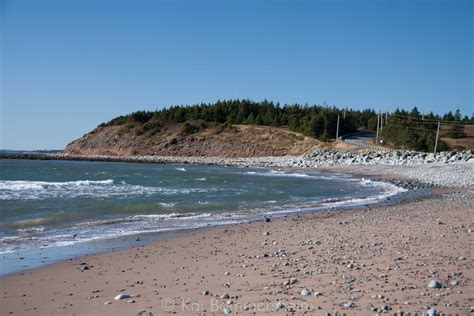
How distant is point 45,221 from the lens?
1480cm

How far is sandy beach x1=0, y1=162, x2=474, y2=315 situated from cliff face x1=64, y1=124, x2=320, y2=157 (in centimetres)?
6543

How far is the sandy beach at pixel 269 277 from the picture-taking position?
19.7 feet

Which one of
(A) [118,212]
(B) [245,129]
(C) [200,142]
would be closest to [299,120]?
(B) [245,129]

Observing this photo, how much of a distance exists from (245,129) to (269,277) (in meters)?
84.1

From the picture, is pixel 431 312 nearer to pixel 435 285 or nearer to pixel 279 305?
pixel 435 285

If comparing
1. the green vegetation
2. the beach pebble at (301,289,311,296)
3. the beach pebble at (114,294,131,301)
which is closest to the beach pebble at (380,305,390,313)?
the beach pebble at (301,289,311,296)

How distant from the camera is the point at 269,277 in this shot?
7445 millimetres

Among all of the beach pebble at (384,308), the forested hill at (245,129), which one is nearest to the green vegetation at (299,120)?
the forested hill at (245,129)

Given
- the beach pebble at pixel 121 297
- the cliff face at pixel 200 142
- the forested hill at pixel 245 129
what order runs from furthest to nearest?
the cliff face at pixel 200 142 → the forested hill at pixel 245 129 → the beach pebble at pixel 121 297

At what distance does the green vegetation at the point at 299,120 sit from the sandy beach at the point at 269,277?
60.0m

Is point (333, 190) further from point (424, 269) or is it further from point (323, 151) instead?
point (323, 151)

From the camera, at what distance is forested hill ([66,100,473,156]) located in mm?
76688

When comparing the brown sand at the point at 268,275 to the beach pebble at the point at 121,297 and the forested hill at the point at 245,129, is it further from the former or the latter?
the forested hill at the point at 245,129

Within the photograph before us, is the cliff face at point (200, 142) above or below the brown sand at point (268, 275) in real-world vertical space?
above
